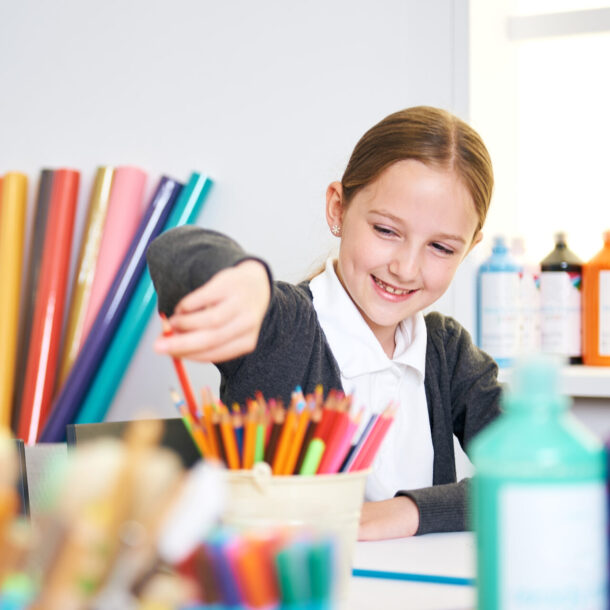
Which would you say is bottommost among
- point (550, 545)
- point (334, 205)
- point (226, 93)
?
point (550, 545)

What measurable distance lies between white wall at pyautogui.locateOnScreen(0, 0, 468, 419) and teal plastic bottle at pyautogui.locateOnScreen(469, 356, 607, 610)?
1.36m

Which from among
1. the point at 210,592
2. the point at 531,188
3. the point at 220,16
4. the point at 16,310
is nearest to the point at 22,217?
the point at 16,310

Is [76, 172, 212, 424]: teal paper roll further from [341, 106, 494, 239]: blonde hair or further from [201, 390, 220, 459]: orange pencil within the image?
[201, 390, 220, 459]: orange pencil

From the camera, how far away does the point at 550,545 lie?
34cm

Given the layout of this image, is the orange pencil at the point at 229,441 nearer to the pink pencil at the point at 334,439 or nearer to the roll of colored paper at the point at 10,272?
the pink pencil at the point at 334,439

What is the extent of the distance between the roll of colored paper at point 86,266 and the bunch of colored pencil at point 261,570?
1.63m

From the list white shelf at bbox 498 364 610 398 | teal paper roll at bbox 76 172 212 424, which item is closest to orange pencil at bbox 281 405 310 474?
white shelf at bbox 498 364 610 398

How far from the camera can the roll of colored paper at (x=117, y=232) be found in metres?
1.84

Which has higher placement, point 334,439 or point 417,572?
point 334,439

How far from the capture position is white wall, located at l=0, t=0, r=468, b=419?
168 cm

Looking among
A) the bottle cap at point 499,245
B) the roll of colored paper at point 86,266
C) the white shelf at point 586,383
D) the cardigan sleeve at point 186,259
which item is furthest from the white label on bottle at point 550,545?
the roll of colored paper at point 86,266

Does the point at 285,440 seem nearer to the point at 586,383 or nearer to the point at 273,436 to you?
the point at 273,436

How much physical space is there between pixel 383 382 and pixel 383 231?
22cm

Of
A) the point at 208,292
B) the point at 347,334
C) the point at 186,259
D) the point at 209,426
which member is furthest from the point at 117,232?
the point at 209,426
